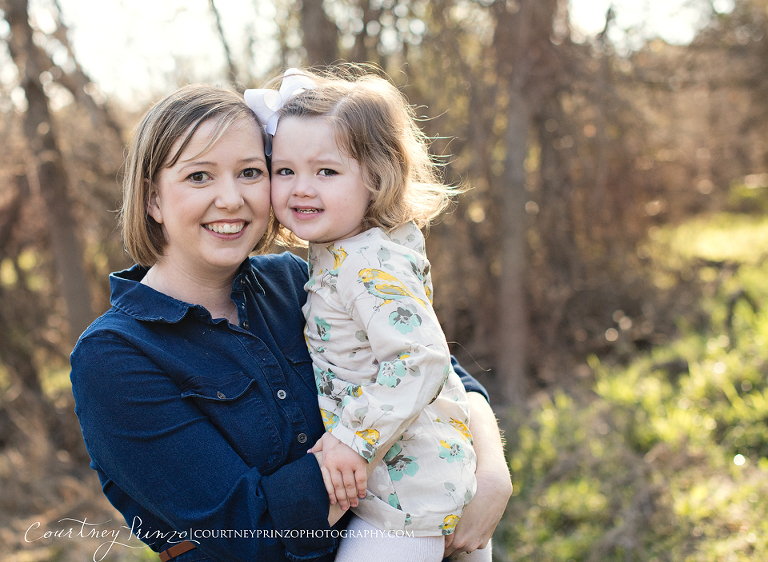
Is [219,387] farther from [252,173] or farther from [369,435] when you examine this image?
[252,173]

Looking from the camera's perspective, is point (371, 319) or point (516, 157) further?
point (516, 157)

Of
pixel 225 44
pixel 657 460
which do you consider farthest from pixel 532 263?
pixel 225 44

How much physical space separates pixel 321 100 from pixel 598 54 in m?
4.86

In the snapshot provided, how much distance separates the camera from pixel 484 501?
1653mm

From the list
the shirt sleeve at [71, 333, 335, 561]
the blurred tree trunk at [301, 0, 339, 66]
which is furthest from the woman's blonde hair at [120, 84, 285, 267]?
the blurred tree trunk at [301, 0, 339, 66]

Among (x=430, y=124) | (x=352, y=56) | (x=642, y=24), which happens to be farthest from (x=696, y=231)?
(x=352, y=56)

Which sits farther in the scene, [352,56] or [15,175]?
[15,175]

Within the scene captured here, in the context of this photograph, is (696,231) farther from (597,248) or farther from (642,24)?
(642,24)

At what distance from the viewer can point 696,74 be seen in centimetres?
734

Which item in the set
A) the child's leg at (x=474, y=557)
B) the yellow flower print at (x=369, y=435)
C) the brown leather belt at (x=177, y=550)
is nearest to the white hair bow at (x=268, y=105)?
the yellow flower print at (x=369, y=435)

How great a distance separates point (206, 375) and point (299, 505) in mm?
375

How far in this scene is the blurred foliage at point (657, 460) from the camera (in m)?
3.59

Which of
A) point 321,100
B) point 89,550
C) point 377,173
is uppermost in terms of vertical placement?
point 321,100

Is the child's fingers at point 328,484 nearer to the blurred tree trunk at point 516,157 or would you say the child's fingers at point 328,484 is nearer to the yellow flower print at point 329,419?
the yellow flower print at point 329,419
